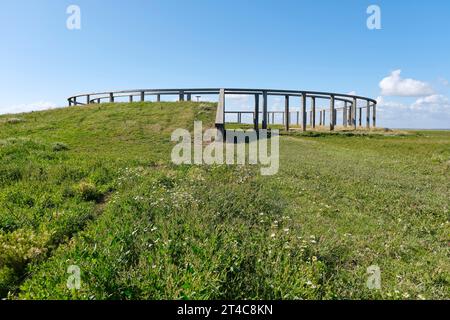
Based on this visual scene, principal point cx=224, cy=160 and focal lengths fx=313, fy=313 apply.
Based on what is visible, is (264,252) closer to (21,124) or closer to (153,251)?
(153,251)

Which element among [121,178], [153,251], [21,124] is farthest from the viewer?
[21,124]

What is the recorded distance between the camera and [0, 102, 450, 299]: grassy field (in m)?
4.00

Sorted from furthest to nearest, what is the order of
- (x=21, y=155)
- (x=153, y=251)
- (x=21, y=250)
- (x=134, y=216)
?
(x=21, y=155), (x=134, y=216), (x=21, y=250), (x=153, y=251)

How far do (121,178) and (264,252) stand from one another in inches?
235

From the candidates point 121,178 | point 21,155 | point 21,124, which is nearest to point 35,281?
point 121,178

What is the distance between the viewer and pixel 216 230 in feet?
17.6

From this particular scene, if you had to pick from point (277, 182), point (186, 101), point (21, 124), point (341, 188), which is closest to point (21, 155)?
point (277, 182)

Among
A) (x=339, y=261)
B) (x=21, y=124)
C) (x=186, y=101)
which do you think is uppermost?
(x=186, y=101)

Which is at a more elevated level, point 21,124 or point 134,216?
point 21,124

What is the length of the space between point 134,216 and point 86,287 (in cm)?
257

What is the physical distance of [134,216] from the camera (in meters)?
6.18

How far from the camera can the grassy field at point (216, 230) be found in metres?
4.00

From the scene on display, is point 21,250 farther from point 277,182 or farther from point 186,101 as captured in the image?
point 186,101

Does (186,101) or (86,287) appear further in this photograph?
(186,101)
